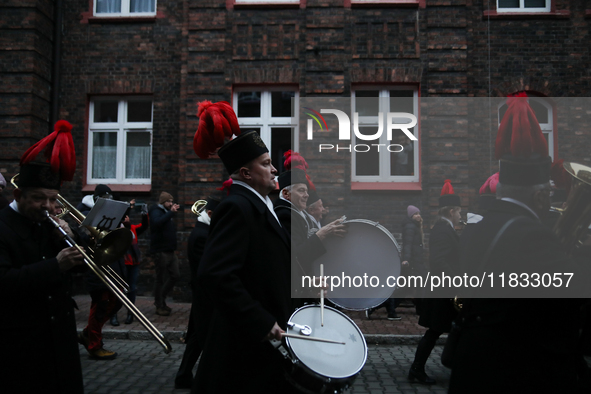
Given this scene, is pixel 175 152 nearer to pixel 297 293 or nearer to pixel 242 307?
pixel 297 293

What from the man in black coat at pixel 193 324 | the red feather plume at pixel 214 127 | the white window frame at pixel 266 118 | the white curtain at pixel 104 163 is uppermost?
the white window frame at pixel 266 118

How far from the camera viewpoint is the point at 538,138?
2.75m

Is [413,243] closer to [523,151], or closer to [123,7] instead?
[523,151]

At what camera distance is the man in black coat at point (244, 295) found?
2484mm

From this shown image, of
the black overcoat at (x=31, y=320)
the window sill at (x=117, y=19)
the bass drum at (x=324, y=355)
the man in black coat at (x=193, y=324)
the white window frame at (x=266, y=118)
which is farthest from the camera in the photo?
the window sill at (x=117, y=19)

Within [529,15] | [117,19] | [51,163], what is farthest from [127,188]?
[529,15]

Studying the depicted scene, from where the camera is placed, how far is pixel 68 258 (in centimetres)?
305

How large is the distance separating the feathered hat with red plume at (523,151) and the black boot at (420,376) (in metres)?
3.24

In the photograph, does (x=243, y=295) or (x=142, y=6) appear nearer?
(x=243, y=295)

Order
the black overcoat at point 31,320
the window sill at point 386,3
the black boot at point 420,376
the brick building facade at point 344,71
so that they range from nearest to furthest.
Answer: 1. the black overcoat at point 31,320
2. the black boot at point 420,376
3. the brick building facade at point 344,71
4. the window sill at point 386,3

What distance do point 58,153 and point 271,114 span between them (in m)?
8.01

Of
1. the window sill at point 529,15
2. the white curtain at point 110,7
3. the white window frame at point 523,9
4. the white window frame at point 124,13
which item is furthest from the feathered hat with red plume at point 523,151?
the white curtain at point 110,7

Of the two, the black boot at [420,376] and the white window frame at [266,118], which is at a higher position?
the white window frame at [266,118]

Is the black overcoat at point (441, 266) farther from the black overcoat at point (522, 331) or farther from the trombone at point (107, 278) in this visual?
the trombone at point (107, 278)
